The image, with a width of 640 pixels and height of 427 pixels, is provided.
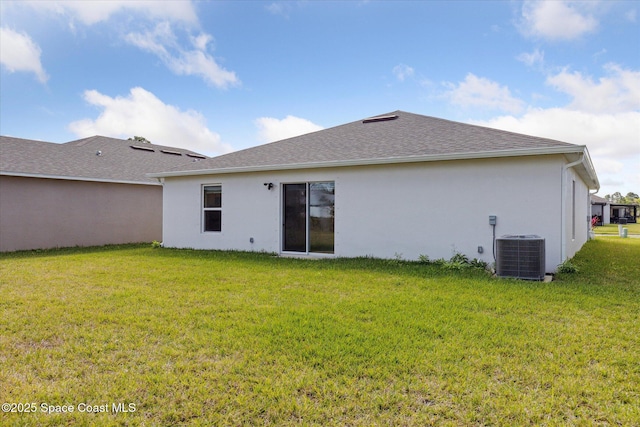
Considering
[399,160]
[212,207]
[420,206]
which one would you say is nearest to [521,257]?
[420,206]

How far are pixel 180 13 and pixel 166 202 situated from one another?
6.08 metres

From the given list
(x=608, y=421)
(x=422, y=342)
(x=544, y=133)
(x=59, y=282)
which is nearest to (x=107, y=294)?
(x=59, y=282)

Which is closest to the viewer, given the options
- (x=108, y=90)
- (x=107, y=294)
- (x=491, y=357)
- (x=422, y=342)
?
(x=491, y=357)

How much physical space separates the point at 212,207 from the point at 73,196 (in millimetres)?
5678

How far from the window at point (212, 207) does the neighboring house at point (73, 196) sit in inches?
180

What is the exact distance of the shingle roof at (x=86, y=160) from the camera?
40.7ft

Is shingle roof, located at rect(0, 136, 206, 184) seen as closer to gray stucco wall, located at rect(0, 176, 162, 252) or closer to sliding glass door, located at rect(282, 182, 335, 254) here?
gray stucco wall, located at rect(0, 176, 162, 252)

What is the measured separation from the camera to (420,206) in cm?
853

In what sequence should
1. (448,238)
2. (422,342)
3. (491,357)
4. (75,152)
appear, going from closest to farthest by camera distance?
(491,357) < (422,342) < (448,238) < (75,152)

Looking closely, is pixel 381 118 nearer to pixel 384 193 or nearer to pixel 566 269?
pixel 384 193

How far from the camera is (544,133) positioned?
18609 millimetres

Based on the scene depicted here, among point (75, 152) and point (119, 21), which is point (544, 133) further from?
point (75, 152)

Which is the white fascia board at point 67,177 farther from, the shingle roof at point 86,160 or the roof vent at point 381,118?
the roof vent at point 381,118

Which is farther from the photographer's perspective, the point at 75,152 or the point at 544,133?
the point at 544,133
